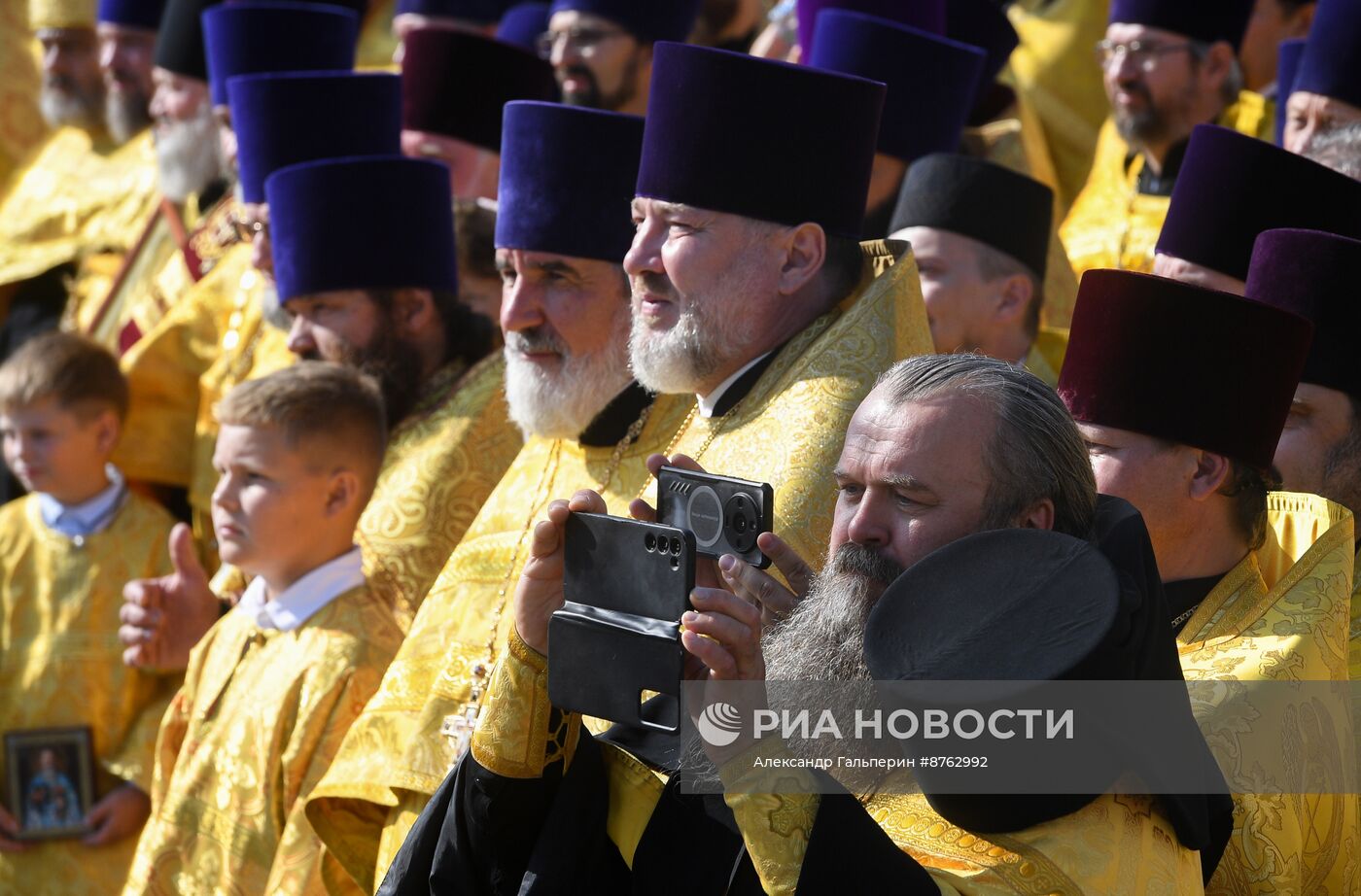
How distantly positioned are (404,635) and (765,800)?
2365 mm

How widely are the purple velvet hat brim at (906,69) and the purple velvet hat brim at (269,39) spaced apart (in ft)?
7.43

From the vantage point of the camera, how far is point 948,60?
18.9 ft

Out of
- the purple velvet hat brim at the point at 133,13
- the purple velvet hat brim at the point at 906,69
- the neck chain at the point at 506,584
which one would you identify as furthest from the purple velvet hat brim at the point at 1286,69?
the purple velvet hat brim at the point at 133,13

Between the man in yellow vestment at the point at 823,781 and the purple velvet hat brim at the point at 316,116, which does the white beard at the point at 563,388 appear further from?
the purple velvet hat brim at the point at 316,116

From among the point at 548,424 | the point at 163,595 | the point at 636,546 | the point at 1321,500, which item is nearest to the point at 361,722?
the point at 548,424

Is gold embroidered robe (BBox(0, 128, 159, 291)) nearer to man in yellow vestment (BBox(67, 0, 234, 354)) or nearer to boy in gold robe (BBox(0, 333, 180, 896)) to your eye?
man in yellow vestment (BBox(67, 0, 234, 354))

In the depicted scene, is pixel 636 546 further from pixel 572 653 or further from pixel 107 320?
pixel 107 320

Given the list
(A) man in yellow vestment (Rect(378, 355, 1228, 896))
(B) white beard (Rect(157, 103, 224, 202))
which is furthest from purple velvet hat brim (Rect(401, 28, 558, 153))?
(A) man in yellow vestment (Rect(378, 355, 1228, 896))

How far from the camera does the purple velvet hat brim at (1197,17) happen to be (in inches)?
257

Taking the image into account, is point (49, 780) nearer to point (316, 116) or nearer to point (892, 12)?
point (316, 116)

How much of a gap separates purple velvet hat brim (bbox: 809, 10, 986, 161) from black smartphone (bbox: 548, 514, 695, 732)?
3.23 m

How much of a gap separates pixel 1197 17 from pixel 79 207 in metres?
5.49

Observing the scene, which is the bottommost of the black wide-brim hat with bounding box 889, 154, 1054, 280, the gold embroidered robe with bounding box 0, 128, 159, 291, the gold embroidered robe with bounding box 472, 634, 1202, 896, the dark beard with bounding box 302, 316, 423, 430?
the gold embroidered robe with bounding box 0, 128, 159, 291

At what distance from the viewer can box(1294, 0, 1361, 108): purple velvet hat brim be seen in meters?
5.59
